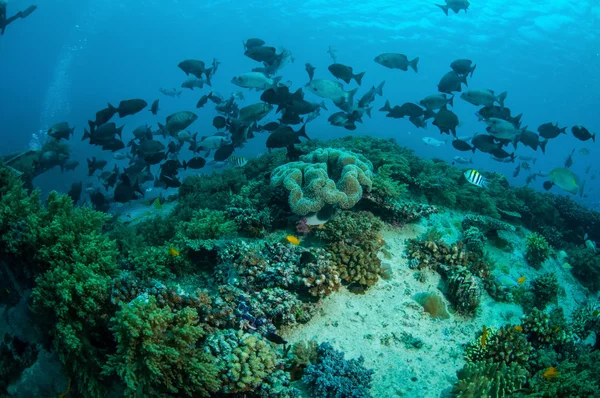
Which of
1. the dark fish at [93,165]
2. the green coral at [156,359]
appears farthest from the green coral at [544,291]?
the dark fish at [93,165]

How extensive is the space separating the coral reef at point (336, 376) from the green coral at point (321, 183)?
259cm

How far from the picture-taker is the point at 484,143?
962cm

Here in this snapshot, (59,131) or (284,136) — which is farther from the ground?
(59,131)

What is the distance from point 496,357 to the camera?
512 cm

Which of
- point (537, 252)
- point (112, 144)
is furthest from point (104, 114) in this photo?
point (537, 252)

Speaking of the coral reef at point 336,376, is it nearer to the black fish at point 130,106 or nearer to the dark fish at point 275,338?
the dark fish at point 275,338

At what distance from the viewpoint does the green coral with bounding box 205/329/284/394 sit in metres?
3.72

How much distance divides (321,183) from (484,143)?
19.8 ft

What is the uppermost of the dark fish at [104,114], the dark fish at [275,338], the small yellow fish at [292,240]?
the dark fish at [104,114]

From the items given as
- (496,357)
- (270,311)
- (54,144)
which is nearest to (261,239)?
(270,311)

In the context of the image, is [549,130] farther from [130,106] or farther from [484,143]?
[130,106]

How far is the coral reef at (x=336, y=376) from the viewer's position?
4011 mm

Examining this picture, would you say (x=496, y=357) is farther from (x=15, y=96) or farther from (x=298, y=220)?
(x=15, y=96)

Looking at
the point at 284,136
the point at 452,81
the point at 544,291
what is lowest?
the point at 544,291
